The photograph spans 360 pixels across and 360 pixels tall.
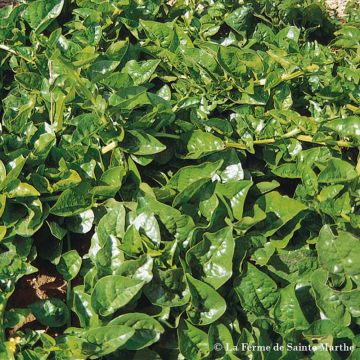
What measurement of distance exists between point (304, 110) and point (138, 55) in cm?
88

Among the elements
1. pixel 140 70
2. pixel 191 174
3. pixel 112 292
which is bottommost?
pixel 112 292

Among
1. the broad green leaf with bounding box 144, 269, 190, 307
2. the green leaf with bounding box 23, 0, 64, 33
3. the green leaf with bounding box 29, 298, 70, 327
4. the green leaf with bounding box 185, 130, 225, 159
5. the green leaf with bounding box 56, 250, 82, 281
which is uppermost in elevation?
the green leaf with bounding box 23, 0, 64, 33

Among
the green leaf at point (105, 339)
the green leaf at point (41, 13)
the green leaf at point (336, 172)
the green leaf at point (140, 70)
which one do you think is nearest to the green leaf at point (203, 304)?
the green leaf at point (105, 339)

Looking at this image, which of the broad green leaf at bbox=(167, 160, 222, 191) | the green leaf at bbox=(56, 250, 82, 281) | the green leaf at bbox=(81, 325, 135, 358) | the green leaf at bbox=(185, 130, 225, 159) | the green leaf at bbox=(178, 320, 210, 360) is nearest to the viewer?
the green leaf at bbox=(81, 325, 135, 358)

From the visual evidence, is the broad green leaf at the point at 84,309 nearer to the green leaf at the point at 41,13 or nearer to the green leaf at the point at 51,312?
the green leaf at the point at 51,312

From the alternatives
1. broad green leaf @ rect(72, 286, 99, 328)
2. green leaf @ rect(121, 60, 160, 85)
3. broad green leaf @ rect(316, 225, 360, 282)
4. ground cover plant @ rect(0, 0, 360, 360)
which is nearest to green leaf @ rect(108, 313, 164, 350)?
ground cover plant @ rect(0, 0, 360, 360)

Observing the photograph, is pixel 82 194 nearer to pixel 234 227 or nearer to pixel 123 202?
pixel 123 202

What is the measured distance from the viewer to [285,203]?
2.31 m

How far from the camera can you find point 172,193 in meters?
2.35

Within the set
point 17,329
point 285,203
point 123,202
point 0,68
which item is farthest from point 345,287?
point 0,68

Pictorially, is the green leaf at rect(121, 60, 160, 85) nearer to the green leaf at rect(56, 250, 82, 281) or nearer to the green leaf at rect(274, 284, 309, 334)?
the green leaf at rect(56, 250, 82, 281)

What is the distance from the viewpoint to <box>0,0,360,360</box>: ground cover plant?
6.58ft

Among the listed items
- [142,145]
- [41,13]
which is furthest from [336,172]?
[41,13]

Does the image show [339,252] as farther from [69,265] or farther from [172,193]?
[69,265]
